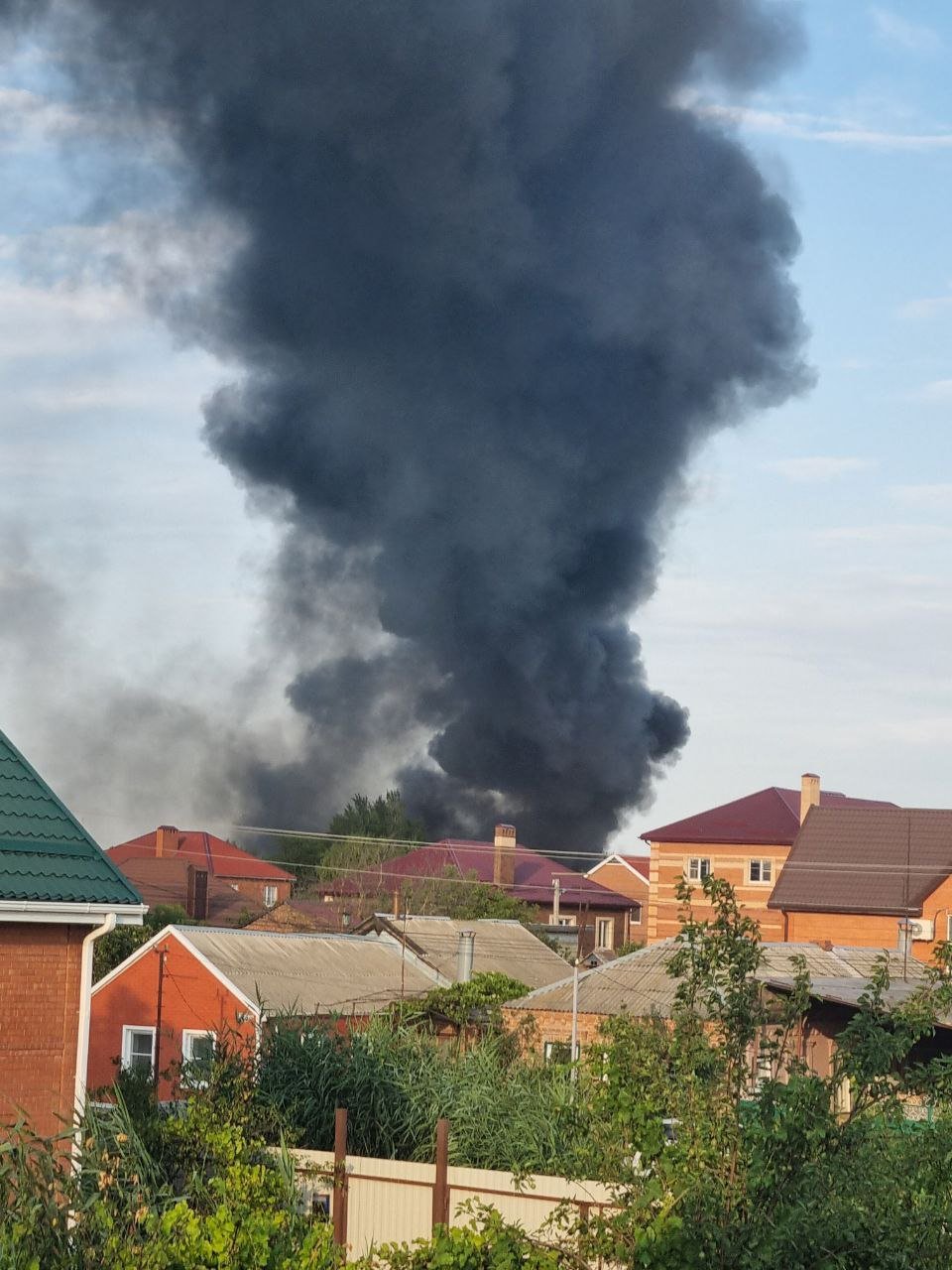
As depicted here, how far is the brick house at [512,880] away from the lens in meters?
84.1

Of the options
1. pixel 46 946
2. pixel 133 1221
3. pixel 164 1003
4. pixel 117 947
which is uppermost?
pixel 117 947

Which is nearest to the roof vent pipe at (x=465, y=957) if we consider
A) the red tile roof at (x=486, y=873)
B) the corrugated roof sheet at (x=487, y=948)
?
the corrugated roof sheet at (x=487, y=948)

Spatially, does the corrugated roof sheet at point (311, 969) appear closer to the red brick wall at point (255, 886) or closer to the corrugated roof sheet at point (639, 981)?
the corrugated roof sheet at point (639, 981)

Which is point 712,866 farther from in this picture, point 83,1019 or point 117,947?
point 83,1019

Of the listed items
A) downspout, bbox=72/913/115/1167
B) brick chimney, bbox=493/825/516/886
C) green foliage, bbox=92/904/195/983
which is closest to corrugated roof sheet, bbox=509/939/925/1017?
green foliage, bbox=92/904/195/983

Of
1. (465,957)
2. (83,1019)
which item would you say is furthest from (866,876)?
(83,1019)

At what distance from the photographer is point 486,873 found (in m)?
87.9

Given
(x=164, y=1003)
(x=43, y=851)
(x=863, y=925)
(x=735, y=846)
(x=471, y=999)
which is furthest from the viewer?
(x=735, y=846)

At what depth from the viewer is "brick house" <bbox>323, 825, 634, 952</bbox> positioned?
276 ft

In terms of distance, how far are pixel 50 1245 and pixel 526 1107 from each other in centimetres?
948

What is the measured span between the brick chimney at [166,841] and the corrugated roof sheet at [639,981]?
190 ft

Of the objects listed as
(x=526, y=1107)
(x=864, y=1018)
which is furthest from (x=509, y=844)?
(x=864, y=1018)

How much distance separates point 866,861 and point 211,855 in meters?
44.2

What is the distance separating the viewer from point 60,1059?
1305cm
